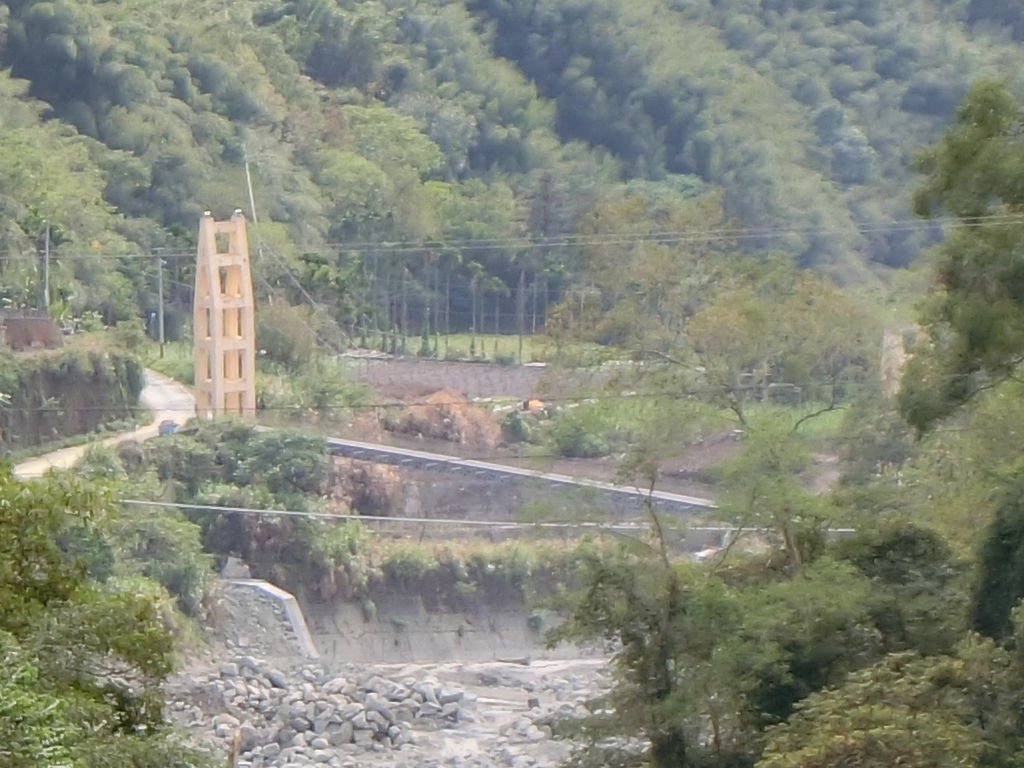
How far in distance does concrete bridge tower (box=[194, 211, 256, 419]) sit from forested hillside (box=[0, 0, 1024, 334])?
10.1 ft

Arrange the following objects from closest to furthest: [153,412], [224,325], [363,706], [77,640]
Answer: [77,640], [363,706], [224,325], [153,412]

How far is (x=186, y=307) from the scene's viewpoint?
97.4ft

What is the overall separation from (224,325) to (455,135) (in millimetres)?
16978

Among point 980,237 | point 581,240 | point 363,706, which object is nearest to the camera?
point 980,237

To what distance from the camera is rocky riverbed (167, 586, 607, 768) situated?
1769cm

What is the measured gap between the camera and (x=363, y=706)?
62.2ft

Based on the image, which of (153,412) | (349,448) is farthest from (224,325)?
(349,448)

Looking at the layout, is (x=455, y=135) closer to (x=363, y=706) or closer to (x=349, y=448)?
(x=349, y=448)

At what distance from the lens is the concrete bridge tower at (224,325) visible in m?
23.4

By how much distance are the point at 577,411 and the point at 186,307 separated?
7271mm

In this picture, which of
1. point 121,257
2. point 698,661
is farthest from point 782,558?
point 121,257

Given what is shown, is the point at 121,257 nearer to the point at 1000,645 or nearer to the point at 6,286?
the point at 6,286

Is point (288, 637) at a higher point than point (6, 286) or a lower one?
lower

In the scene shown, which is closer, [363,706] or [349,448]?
[363,706]
